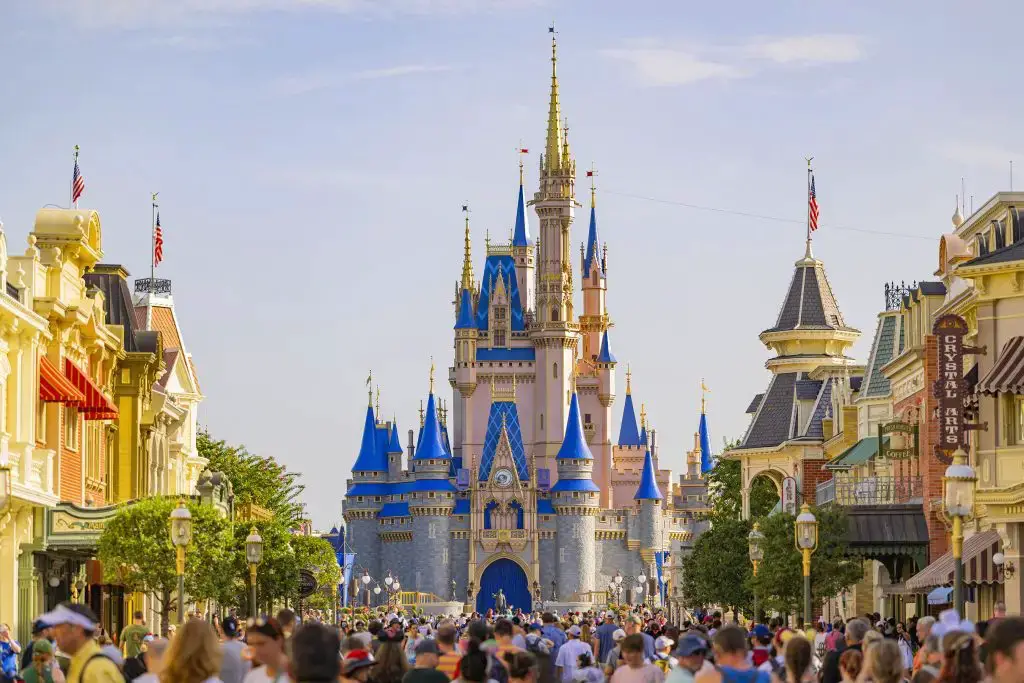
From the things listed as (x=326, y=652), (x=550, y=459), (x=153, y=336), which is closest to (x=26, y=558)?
(x=153, y=336)

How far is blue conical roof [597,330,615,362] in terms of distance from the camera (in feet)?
543

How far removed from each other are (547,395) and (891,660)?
145m

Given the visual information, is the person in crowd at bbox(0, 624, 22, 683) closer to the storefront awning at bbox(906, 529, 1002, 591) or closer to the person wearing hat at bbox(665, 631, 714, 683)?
the person wearing hat at bbox(665, 631, 714, 683)

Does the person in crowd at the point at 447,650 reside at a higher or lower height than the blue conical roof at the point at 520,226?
lower

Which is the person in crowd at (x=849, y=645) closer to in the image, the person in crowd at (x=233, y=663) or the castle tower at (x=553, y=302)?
the person in crowd at (x=233, y=663)

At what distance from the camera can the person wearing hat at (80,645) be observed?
1160 cm

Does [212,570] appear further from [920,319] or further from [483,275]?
[483,275]

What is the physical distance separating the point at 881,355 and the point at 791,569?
11.9 metres

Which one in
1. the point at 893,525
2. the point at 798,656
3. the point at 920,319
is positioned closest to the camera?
the point at 798,656

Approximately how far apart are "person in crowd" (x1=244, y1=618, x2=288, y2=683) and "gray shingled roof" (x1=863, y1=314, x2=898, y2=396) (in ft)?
137

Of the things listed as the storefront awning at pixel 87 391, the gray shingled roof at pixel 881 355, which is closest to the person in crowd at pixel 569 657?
the storefront awning at pixel 87 391

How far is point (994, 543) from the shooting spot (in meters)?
34.4

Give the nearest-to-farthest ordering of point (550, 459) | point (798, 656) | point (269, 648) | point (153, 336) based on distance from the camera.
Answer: point (269, 648) → point (798, 656) → point (153, 336) → point (550, 459)

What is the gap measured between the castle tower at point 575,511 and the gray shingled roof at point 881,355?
95112 millimetres
